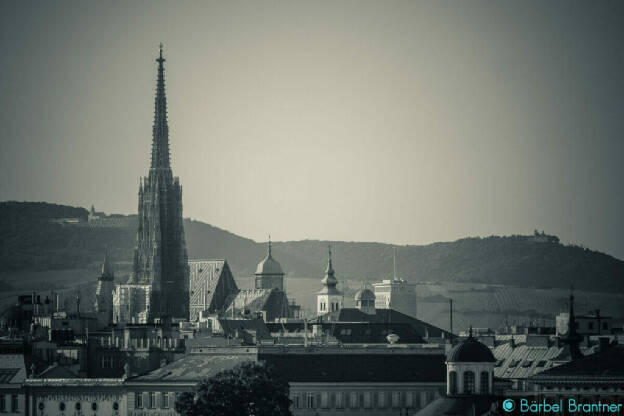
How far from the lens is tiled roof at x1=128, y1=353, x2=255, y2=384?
191 meters

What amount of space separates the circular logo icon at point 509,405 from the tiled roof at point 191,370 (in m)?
42.8

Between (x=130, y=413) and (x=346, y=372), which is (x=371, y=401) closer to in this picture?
(x=346, y=372)

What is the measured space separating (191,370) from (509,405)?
52.0 metres

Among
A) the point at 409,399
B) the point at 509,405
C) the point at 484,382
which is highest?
the point at 484,382

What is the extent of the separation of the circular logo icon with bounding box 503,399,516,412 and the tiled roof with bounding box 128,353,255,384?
4281 cm

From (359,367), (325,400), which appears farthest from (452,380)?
(359,367)

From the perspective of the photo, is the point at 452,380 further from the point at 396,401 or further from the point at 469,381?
the point at 396,401

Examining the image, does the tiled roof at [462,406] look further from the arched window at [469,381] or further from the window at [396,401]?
the window at [396,401]

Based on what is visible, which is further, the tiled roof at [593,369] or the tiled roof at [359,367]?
the tiled roof at [359,367]

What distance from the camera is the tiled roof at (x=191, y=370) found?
7534 inches

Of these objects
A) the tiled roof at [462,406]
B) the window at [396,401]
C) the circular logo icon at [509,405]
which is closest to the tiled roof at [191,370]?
the window at [396,401]

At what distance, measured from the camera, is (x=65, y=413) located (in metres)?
192

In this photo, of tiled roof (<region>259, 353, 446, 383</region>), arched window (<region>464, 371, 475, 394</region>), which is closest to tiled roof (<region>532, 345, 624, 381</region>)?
arched window (<region>464, 371, 475, 394</region>)

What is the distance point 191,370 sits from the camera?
195 m
